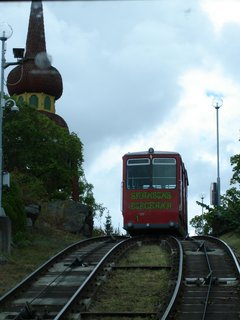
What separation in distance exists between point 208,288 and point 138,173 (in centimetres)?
1344

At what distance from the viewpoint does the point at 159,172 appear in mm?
26234

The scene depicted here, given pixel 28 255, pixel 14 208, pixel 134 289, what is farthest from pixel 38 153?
pixel 134 289

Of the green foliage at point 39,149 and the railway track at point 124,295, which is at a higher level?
the green foliage at point 39,149

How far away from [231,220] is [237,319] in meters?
21.7

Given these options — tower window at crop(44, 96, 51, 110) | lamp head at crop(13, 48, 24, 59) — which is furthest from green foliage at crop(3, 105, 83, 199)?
lamp head at crop(13, 48, 24, 59)

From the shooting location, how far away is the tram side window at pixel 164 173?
2603cm

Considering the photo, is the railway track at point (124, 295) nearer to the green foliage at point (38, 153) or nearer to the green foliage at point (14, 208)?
the green foliage at point (14, 208)

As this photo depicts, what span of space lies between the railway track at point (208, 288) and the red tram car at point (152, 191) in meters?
6.31

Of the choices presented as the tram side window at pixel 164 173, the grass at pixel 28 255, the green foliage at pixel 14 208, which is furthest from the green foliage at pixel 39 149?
the green foliage at pixel 14 208

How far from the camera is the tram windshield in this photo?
85.6 ft

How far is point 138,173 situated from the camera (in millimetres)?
26312

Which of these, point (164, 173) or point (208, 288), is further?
point (164, 173)

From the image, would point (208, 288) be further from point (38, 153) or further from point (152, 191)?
point (38, 153)

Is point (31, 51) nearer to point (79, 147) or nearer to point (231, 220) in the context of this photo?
point (79, 147)
